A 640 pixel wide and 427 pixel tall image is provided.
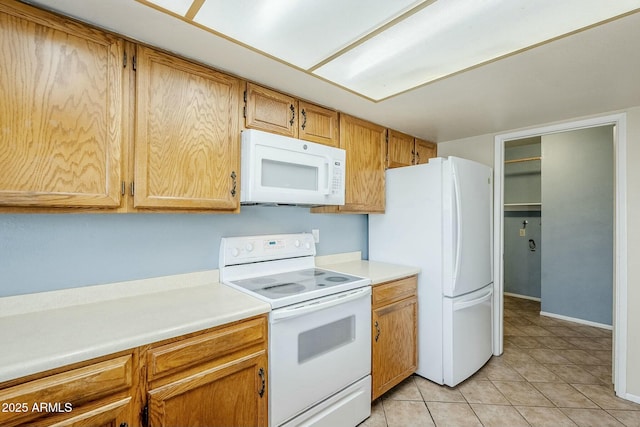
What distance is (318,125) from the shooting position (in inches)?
83.7

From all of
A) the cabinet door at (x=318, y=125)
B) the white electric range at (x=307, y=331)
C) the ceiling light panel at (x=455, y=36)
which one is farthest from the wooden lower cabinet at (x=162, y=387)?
the ceiling light panel at (x=455, y=36)

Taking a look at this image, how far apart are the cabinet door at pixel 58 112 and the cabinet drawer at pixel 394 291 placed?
5.23 feet

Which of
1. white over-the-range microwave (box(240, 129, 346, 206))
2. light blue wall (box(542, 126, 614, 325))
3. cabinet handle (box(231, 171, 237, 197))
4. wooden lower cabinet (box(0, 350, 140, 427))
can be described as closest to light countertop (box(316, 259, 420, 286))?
white over-the-range microwave (box(240, 129, 346, 206))

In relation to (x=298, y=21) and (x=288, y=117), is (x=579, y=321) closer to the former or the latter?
(x=288, y=117)

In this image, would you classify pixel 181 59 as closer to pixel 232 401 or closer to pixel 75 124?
pixel 75 124

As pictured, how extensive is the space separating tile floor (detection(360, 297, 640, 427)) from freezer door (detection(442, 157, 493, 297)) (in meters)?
0.73

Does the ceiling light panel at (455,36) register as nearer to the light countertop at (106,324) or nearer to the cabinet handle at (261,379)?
the light countertop at (106,324)

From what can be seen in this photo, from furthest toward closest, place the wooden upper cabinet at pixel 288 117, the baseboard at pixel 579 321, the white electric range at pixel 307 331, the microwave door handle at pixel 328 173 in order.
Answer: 1. the baseboard at pixel 579 321
2. the microwave door handle at pixel 328 173
3. the wooden upper cabinet at pixel 288 117
4. the white electric range at pixel 307 331

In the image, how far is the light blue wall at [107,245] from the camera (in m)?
1.32

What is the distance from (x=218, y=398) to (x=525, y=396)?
7.10 ft

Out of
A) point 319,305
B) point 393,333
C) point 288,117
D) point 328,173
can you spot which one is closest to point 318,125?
point 288,117

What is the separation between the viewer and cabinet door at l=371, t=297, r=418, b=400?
204 cm

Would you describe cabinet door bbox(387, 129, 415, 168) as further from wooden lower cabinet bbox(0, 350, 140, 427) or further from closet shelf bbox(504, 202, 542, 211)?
closet shelf bbox(504, 202, 542, 211)

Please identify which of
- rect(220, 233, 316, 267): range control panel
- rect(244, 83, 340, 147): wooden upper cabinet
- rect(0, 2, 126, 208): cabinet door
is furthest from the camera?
rect(220, 233, 316, 267): range control panel
